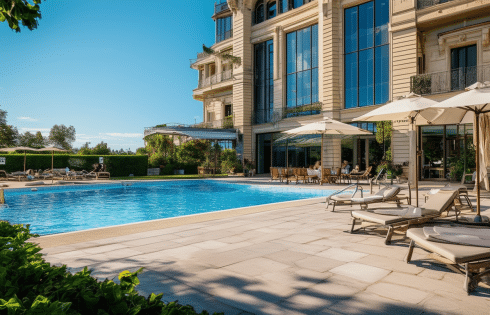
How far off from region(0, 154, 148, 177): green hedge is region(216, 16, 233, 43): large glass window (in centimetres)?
1368

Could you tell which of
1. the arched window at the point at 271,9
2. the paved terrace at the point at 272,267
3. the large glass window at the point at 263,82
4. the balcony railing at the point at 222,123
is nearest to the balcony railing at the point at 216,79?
the large glass window at the point at 263,82

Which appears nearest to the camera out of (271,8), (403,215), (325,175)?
(403,215)

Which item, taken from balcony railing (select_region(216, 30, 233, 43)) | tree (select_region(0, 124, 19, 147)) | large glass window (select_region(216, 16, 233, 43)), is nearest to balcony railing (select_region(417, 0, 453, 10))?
balcony railing (select_region(216, 30, 233, 43))

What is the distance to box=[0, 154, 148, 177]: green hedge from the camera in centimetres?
2170

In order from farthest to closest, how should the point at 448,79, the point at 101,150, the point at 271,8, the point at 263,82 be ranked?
the point at 101,150, the point at 263,82, the point at 271,8, the point at 448,79

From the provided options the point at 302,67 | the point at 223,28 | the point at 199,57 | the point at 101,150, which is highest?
the point at 223,28

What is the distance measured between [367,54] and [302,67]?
16.4ft

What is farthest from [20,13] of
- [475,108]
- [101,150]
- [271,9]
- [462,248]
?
[101,150]

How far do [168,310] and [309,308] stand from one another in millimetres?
1608

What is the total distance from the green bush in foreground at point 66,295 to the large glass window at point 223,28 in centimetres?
3115

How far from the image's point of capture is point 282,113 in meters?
24.3

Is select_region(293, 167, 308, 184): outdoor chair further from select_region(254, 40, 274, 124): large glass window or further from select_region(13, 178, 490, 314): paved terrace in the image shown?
select_region(13, 178, 490, 314): paved terrace

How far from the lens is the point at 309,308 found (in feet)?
8.57

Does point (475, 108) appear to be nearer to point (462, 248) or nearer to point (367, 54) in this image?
point (462, 248)
